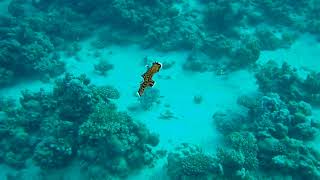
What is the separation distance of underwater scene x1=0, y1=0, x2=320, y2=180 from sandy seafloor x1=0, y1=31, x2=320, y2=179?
0.05m

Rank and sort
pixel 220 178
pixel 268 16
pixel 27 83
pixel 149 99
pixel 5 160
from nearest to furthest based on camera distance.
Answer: pixel 220 178 → pixel 5 160 → pixel 149 99 → pixel 27 83 → pixel 268 16

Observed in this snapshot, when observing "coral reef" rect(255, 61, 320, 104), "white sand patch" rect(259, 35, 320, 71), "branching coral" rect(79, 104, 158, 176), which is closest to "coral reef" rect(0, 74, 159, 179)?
"branching coral" rect(79, 104, 158, 176)

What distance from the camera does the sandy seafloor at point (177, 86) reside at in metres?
13.0

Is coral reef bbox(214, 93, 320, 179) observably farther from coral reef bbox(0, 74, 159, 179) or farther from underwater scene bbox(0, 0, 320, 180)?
coral reef bbox(0, 74, 159, 179)

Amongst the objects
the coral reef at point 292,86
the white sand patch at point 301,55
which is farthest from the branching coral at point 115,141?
the white sand patch at point 301,55

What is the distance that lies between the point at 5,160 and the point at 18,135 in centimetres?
88

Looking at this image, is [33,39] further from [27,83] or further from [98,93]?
[98,93]

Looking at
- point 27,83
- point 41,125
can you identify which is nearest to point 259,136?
point 41,125

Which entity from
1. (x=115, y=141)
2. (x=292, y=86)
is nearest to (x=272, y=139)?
(x=292, y=86)

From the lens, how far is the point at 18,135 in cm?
1251

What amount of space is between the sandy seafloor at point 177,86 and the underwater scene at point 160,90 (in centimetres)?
5

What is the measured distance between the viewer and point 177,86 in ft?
51.0

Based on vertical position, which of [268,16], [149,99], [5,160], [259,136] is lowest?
[5,160]

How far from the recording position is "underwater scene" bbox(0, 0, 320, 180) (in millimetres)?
11180
